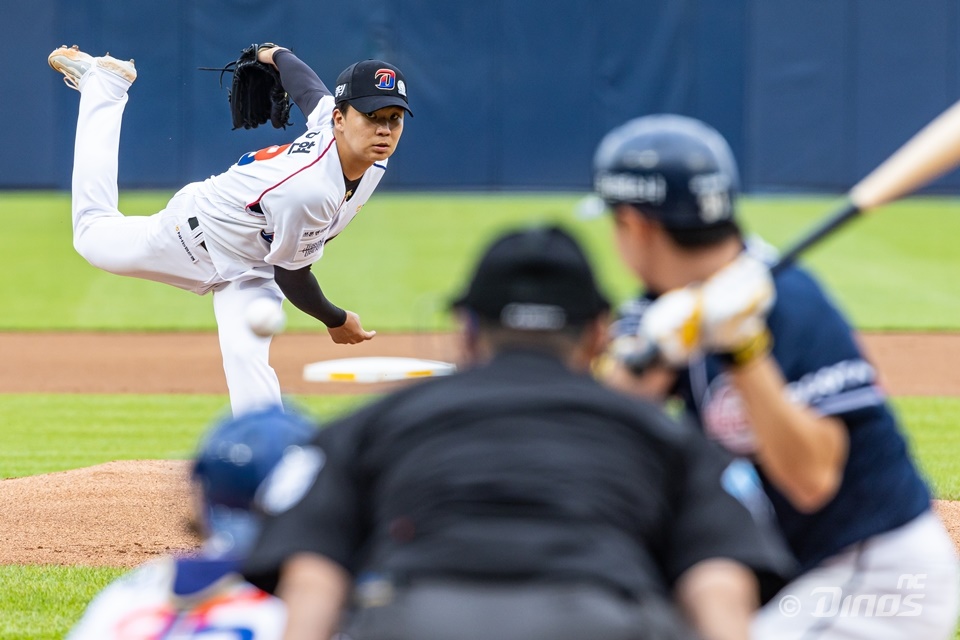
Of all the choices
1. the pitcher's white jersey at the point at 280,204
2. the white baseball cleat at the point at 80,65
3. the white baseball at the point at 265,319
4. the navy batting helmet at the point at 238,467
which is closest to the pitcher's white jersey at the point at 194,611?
the navy batting helmet at the point at 238,467

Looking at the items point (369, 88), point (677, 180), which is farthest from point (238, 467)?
point (369, 88)

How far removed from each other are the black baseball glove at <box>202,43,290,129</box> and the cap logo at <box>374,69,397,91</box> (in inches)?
46.5

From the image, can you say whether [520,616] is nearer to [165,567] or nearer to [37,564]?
[165,567]

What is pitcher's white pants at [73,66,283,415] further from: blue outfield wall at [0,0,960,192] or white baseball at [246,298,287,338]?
blue outfield wall at [0,0,960,192]

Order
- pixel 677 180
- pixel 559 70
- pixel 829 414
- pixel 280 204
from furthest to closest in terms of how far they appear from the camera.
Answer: pixel 559 70
pixel 280 204
pixel 829 414
pixel 677 180

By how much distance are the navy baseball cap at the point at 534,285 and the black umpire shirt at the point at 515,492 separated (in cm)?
7

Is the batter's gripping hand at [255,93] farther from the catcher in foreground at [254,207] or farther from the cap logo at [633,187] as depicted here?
the cap logo at [633,187]

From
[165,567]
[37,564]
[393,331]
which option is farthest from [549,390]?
[393,331]

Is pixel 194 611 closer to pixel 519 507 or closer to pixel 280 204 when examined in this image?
pixel 519 507

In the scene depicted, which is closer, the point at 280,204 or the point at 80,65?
the point at 280,204

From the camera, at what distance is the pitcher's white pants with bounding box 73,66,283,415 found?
6250 millimetres

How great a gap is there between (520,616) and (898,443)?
108 centimetres

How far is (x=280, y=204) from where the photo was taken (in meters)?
5.80

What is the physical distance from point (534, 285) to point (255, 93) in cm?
531
